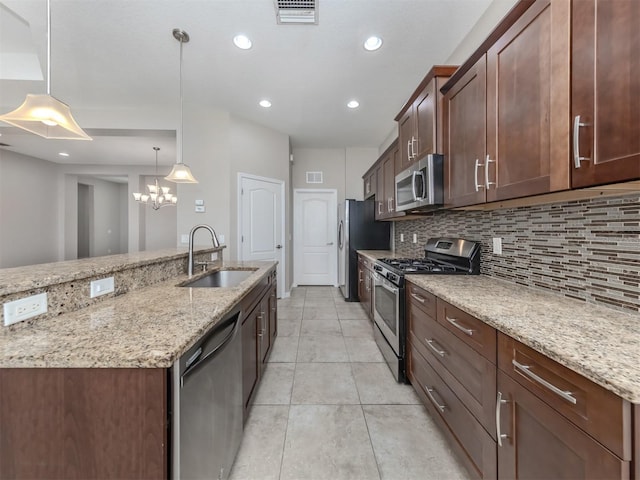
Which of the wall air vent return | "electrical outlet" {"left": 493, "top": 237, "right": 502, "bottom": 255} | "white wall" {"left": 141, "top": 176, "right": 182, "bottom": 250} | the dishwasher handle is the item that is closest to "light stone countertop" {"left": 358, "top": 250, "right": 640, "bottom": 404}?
"electrical outlet" {"left": 493, "top": 237, "right": 502, "bottom": 255}

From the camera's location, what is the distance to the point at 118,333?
854mm

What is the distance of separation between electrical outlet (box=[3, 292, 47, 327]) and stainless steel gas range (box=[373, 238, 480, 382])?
6.49 feet

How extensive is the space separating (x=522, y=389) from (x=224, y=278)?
213 cm

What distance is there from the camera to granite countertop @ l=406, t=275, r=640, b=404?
646 millimetres

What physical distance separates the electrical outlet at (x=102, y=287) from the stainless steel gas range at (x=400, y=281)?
6.02 feet

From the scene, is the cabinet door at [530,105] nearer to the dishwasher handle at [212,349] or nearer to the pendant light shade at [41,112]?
the dishwasher handle at [212,349]

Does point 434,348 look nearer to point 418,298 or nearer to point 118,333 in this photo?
point 418,298

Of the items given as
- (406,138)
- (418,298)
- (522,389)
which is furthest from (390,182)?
(522,389)

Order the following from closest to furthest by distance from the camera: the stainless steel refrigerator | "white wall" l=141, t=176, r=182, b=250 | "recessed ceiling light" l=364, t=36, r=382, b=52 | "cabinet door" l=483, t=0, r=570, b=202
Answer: "cabinet door" l=483, t=0, r=570, b=202 → "recessed ceiling light" l=364, t=36, r=382, b=52 → the stainless steel refrigerator → "white wall" l=141, t=176, r=182, b=250

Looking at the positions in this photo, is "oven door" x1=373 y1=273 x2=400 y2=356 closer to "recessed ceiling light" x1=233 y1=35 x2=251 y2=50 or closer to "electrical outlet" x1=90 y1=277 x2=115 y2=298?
"electrical outlet" x1=90 y1=277 x2=115 y2=298

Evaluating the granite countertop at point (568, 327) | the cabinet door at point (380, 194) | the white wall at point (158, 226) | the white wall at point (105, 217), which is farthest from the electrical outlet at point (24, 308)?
the white wall at point (105, 217)

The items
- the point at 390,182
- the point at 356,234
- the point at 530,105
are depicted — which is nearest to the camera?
the point at 530,105

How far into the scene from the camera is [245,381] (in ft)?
5.05

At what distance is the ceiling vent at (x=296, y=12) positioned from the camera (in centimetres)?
193
